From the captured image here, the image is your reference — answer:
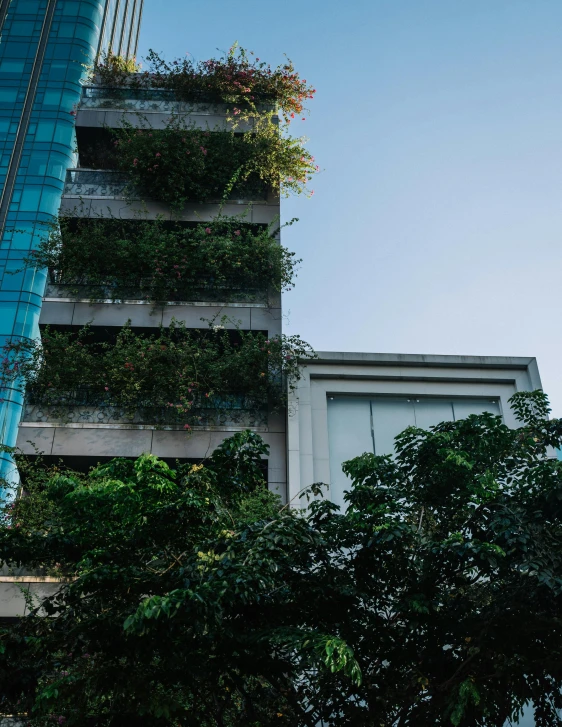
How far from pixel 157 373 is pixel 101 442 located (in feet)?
6.51

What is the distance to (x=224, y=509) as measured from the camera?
10.2 m

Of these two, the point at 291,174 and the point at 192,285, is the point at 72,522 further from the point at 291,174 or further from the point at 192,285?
the point at 291,174

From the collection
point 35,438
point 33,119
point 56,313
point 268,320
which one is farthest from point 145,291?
point 33,119

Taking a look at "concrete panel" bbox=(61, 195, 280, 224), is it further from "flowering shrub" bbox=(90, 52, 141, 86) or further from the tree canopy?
the tree canopy

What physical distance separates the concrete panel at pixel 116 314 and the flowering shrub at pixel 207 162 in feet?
11.2

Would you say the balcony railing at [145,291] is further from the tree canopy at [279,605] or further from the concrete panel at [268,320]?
the tree canopy at [279,605]

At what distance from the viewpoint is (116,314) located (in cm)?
2022

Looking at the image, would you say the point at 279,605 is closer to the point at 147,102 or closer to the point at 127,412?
the point at 127,412

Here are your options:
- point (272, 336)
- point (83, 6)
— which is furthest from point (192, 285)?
point (83, 6)

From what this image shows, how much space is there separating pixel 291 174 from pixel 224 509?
1417 centimetres

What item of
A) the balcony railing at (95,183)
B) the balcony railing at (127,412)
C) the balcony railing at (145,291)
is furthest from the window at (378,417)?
the balcony railing at (95,183)

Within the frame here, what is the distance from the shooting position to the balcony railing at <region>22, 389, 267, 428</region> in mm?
18406

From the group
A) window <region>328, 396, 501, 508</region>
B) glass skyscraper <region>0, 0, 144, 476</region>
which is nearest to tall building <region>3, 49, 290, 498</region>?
window <region>328, 396, 501, 508</region>

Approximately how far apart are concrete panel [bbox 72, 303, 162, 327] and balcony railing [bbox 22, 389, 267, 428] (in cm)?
218
